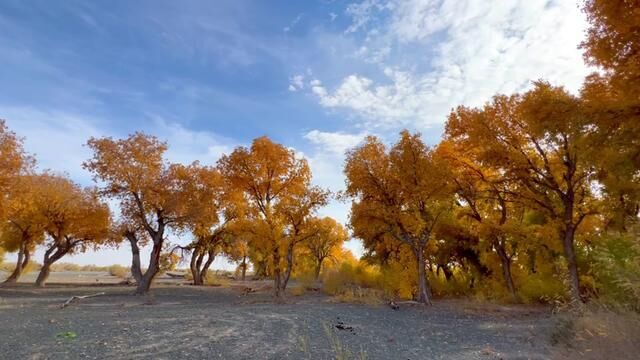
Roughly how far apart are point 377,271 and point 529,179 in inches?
762

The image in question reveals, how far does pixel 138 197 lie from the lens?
1041 inches

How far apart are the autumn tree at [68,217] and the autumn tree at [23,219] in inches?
16.3

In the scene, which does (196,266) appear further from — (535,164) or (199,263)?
(535,164)

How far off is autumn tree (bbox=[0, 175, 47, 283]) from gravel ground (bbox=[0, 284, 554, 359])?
8.54m

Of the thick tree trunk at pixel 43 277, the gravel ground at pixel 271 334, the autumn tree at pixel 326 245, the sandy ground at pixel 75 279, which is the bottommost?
the gravel ground at pixel 271 334

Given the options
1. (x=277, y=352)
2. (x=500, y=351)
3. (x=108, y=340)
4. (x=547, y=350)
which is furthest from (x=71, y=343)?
(x=547, y=350)

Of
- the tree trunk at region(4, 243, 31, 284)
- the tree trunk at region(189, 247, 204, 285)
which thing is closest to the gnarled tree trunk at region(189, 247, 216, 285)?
the tree trunk at region(189, 247, 204, 285)

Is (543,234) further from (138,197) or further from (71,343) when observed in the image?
(138,197)

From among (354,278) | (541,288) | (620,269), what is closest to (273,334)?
(620,269)

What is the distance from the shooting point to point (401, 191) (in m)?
22.7

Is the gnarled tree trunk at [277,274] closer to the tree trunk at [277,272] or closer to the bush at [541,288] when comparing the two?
the tree trunk at [277,272]

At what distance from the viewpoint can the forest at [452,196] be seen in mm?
12625

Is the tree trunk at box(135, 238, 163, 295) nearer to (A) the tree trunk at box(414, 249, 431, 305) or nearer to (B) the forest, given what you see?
(B) the forest

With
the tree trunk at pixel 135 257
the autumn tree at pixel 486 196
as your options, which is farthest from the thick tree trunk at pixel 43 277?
the autumn tree at pixel 486 196
